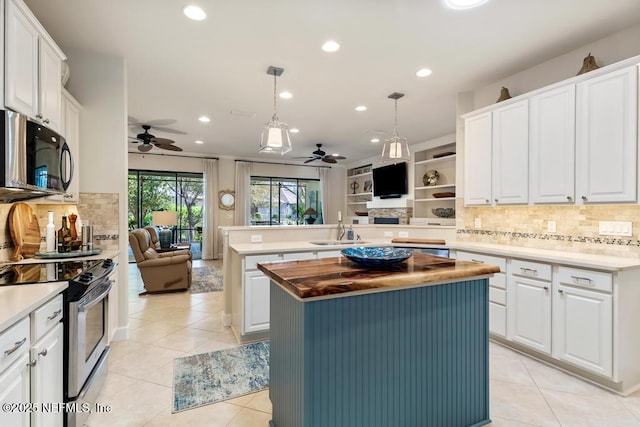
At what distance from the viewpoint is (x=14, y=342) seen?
1.22 m

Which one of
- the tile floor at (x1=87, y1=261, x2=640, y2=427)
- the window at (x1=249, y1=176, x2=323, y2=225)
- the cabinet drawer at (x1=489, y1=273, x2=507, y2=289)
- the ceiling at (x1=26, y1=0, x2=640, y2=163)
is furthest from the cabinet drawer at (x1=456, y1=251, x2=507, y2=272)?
the window at (x1=249, y1=176, x2=323, y2=225)

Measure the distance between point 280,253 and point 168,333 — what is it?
59.6 inches

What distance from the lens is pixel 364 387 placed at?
5.01 ft

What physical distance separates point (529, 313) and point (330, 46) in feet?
9.77

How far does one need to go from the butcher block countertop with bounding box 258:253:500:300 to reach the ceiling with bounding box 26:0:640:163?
1873 mm

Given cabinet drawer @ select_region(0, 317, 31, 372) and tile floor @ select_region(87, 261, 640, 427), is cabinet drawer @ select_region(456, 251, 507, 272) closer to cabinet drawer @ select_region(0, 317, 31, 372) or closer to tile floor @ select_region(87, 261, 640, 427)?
tile floor @ select_region(87, 261, 640, 427)

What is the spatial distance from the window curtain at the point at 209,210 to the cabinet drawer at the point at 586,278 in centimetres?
742

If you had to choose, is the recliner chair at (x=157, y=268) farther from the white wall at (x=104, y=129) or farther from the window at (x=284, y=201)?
the window at (x=284, y=201)

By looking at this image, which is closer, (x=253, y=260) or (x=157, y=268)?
(x=253, y=260)

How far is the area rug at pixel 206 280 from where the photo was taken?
5.17 metres

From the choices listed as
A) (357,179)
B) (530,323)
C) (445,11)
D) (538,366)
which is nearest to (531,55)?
(445,11)

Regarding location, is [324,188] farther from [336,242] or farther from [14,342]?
[14,342]

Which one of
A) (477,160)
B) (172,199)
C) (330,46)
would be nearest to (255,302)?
(330,46)

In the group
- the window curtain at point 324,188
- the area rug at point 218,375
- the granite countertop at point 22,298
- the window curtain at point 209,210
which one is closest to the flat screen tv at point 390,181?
the window curtain at point 324,188
